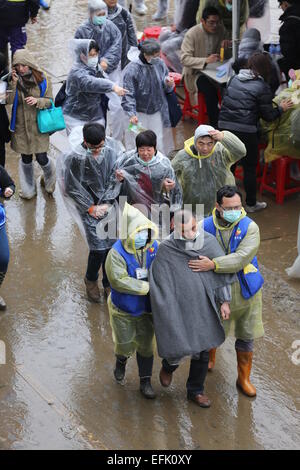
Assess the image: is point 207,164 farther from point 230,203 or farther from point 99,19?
point 99,19

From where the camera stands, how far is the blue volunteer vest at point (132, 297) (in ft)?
17.1

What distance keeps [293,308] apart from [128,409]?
179cm

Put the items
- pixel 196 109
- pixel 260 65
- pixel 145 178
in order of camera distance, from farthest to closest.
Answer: pixel 196 109
pixel 260 65
pixel 145 178

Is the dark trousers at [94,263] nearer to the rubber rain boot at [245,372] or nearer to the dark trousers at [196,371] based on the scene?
the dark trousers at [196,371]

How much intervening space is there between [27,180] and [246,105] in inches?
87.7

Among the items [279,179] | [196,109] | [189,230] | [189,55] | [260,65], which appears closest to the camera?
[189,230]

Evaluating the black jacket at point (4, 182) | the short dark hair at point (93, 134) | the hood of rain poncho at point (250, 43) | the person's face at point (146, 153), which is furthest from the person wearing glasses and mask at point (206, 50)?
the black jacket at point (4, 182)

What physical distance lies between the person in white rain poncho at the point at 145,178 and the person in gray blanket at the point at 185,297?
4.28 ft

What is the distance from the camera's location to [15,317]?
21.4 ft

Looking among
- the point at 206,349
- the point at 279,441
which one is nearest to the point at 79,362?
the point at 206,349

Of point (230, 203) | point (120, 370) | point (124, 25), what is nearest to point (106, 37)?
point (124, 25)

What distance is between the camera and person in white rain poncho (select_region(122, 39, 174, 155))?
25.7 ft

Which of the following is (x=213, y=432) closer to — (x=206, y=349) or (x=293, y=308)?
(x=206, y=349)

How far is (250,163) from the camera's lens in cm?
793
